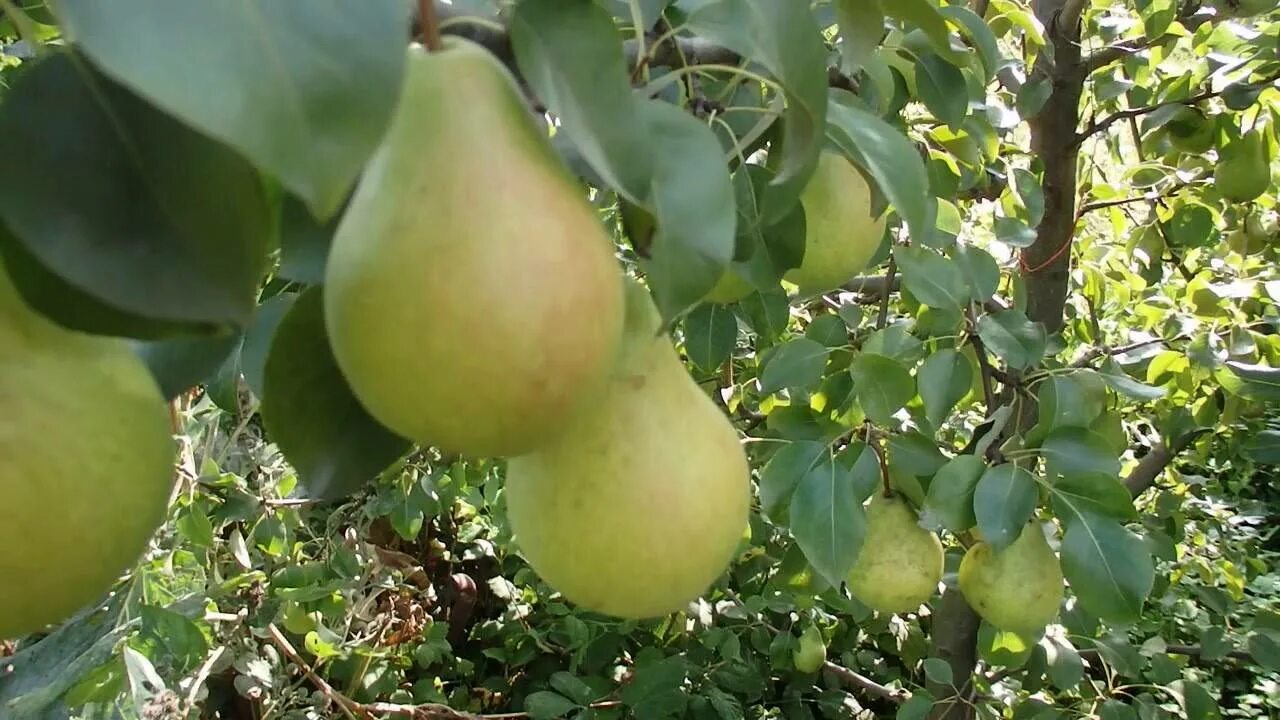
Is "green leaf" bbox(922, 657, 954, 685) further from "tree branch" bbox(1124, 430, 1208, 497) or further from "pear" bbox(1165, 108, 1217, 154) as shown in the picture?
"pear" bbox(1165, 108, 1217, 154)

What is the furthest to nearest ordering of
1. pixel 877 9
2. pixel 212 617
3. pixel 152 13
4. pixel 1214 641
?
1. pixel 1214 641
2. pixel 212 617
3. pixel 877 9
4. pixel 152 13

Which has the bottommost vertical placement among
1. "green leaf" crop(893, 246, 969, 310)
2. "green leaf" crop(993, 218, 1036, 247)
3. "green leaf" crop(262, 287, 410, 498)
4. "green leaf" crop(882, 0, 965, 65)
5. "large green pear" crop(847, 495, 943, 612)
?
"large green pear" crop(847, 495, 943, 612)

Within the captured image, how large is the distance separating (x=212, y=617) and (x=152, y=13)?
1.31m

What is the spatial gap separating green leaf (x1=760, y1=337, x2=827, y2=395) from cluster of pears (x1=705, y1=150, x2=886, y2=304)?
238 mm

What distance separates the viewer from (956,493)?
96 cm

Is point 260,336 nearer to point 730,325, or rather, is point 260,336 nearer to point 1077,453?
point 730,325

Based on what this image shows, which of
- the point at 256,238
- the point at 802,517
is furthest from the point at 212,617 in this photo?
the point at 256,238

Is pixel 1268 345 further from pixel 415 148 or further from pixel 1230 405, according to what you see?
pixel 415 148

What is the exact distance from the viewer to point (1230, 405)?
1.51 metres

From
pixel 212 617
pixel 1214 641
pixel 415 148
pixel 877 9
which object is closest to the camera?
pixel 415 148

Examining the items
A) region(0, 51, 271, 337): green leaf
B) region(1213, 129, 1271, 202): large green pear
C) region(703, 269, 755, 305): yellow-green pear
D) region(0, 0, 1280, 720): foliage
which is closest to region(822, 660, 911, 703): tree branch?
region(0, 0, 1280, 720): foliage

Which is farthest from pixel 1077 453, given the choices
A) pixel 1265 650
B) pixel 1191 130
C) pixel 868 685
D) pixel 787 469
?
pixel 868 685

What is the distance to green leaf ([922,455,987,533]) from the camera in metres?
0.96

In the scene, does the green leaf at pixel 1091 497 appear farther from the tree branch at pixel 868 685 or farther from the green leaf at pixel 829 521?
the tree branch at pixel 868 685
